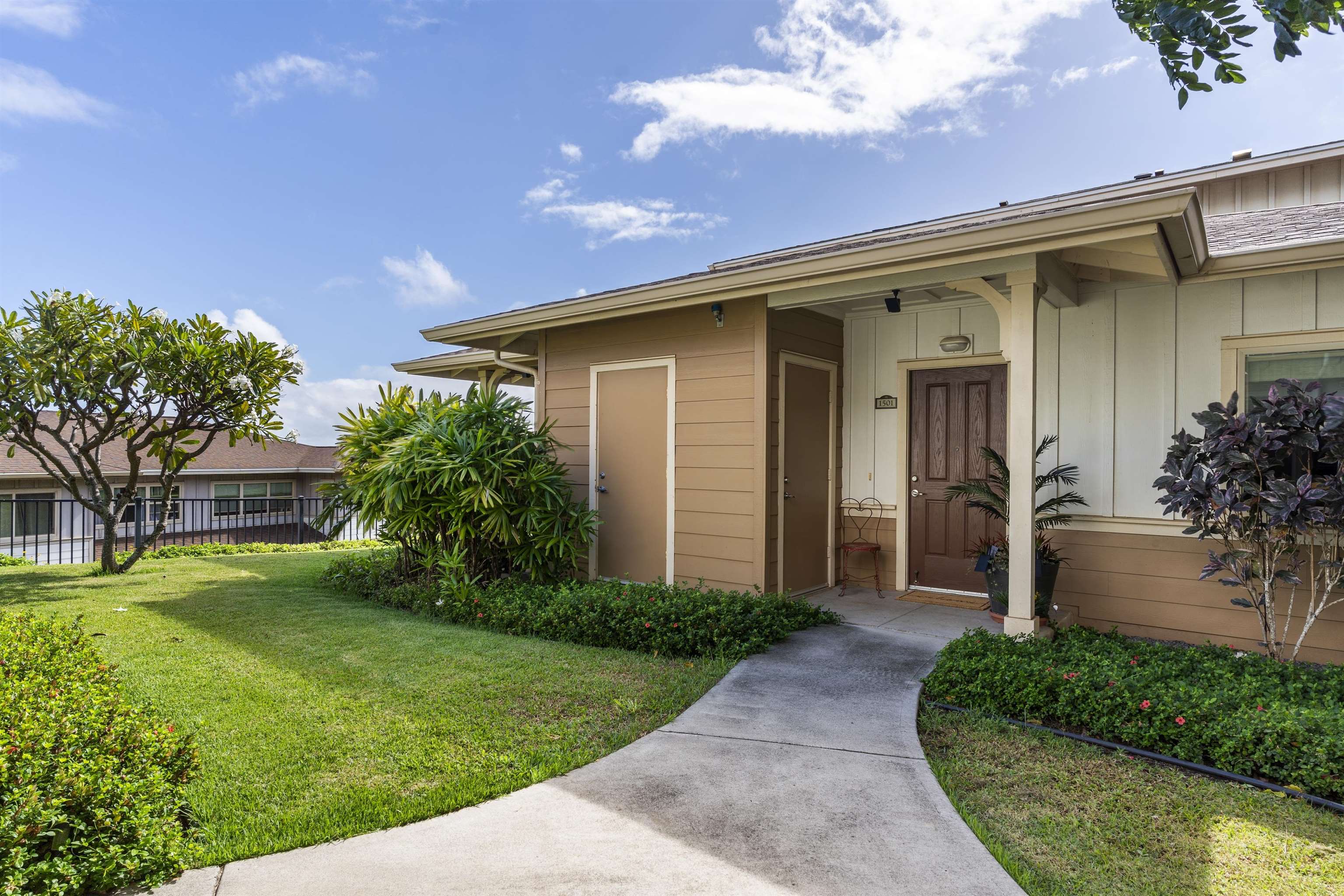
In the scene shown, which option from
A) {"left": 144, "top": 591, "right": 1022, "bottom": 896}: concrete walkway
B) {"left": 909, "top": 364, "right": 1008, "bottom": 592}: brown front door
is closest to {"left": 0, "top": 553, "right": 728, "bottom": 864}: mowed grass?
{"left": 144, "top": 591, "right": 1022, "bottom": 896}: concrete walkway

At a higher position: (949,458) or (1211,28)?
(1211,28)

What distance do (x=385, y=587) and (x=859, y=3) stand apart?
8.51m

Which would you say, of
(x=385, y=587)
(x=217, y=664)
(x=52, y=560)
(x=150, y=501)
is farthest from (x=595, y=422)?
(x=52, y=560)

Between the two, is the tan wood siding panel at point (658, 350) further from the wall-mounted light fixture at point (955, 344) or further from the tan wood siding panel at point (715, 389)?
the wall-mounted light fixture at point (955, 344)

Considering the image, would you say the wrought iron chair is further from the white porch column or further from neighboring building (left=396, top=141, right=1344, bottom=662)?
the white porch column

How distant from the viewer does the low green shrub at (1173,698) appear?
9.45ft

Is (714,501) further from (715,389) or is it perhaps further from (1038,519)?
(1038,519)

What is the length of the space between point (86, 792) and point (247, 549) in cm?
1011

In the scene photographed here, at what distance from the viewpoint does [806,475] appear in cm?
595

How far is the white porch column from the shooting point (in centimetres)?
423

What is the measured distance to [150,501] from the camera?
1004 centimetres

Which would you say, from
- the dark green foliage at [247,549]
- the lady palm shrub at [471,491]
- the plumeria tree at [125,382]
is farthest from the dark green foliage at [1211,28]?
the dark green foliage at [247,549]

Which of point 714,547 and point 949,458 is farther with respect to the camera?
point 949,458

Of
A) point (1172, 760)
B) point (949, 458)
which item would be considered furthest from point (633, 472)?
point (1172, 760)
